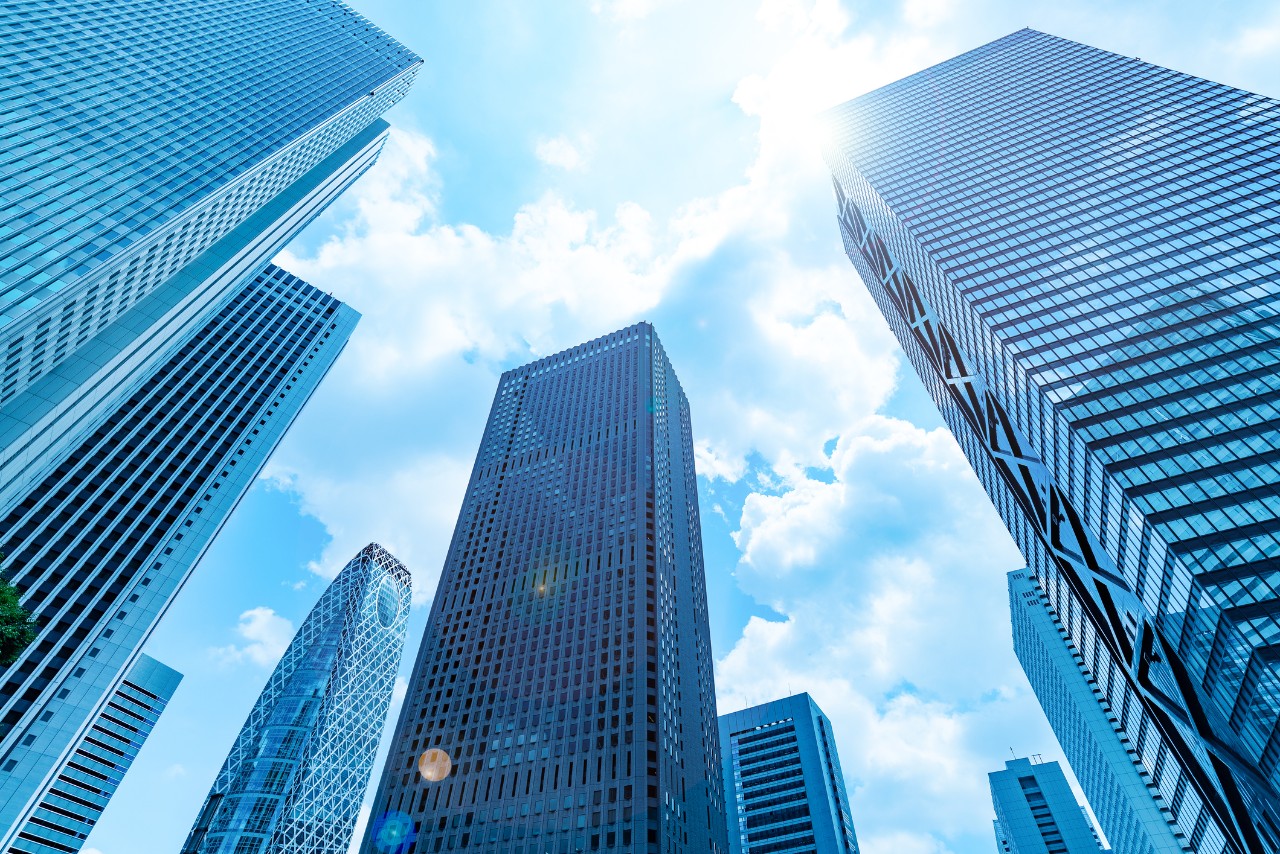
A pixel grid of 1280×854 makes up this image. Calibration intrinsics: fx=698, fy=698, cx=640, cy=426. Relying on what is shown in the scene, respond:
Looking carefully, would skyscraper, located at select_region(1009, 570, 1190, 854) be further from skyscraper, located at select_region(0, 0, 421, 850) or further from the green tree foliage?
skyscraper, located at select_region(0, 0, 421, 850)

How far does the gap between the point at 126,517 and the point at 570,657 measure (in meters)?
75.4

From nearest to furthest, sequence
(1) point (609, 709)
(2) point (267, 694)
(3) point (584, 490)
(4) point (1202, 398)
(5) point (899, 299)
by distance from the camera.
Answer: (4) point (1202, 398) → (1) point (609, 709) → (3) point (584, 490) → (5) point (899, 299) → (2) point (267, 694)

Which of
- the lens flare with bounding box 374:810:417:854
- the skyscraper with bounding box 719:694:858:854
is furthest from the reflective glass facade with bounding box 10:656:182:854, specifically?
the skyscraper with bounding box 719:694:858:854

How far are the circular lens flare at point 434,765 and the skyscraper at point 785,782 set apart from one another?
84209 mm

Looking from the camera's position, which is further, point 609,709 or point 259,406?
point 259,406

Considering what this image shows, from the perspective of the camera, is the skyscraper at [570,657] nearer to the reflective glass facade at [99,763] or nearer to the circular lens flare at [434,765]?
the circular lens flare at [434,765]

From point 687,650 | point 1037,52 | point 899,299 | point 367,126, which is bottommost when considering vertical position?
point 687,650

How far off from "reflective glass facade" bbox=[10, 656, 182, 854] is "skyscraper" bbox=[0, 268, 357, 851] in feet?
15.2

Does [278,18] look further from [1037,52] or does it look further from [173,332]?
[1037,52]

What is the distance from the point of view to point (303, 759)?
17162 cm

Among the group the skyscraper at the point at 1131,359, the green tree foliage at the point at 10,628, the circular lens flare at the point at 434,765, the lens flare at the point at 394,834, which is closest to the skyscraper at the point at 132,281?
the green tree foliage at the point at 10,628

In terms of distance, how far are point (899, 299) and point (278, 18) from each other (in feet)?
460

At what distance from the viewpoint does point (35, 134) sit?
7569 centimetres

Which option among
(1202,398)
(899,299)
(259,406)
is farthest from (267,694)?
(1202,398)
